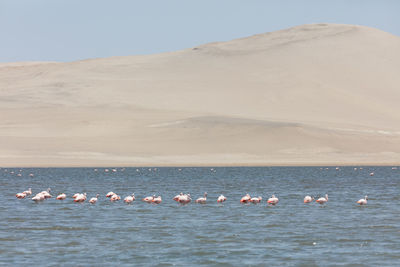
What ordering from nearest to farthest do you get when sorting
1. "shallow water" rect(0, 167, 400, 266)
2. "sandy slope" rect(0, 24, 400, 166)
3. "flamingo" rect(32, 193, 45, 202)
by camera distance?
"shallow water" rect(0, 167, 400, 266) < "flamingo" rect(32, 193, 45, 202) < "sandy slope" rect(0, 24, 400, 166)

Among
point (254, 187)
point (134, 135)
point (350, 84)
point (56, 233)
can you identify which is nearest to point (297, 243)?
point (56, 233)

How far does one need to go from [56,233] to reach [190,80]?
4029 inches

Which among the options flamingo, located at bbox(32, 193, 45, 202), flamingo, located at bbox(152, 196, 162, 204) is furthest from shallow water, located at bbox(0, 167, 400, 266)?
flamingo, located at bbox(32, 193, 45, 202)

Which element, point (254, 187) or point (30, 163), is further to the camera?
point (30, 163)

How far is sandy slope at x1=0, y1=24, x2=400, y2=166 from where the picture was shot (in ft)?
266

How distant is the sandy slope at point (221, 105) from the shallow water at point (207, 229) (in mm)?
34125

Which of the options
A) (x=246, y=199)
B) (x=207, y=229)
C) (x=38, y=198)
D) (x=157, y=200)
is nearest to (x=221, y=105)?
(x=38, y=198)

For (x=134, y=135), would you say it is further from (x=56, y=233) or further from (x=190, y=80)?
(x=56, y=233)

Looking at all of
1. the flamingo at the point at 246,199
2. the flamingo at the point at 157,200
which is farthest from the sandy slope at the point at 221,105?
the flamingo at the point at 246,199

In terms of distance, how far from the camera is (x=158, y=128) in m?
91.7

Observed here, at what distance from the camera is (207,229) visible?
27.2 meters

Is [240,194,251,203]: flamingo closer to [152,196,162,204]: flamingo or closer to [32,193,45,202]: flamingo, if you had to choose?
[152,196,162,204]: flamingo

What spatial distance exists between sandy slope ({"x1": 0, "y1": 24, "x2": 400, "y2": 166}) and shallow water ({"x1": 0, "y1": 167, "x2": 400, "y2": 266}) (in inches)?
1344

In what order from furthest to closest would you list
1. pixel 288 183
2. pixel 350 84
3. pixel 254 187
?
pixel 350 84
pixel 288 183
pixel 254 187
